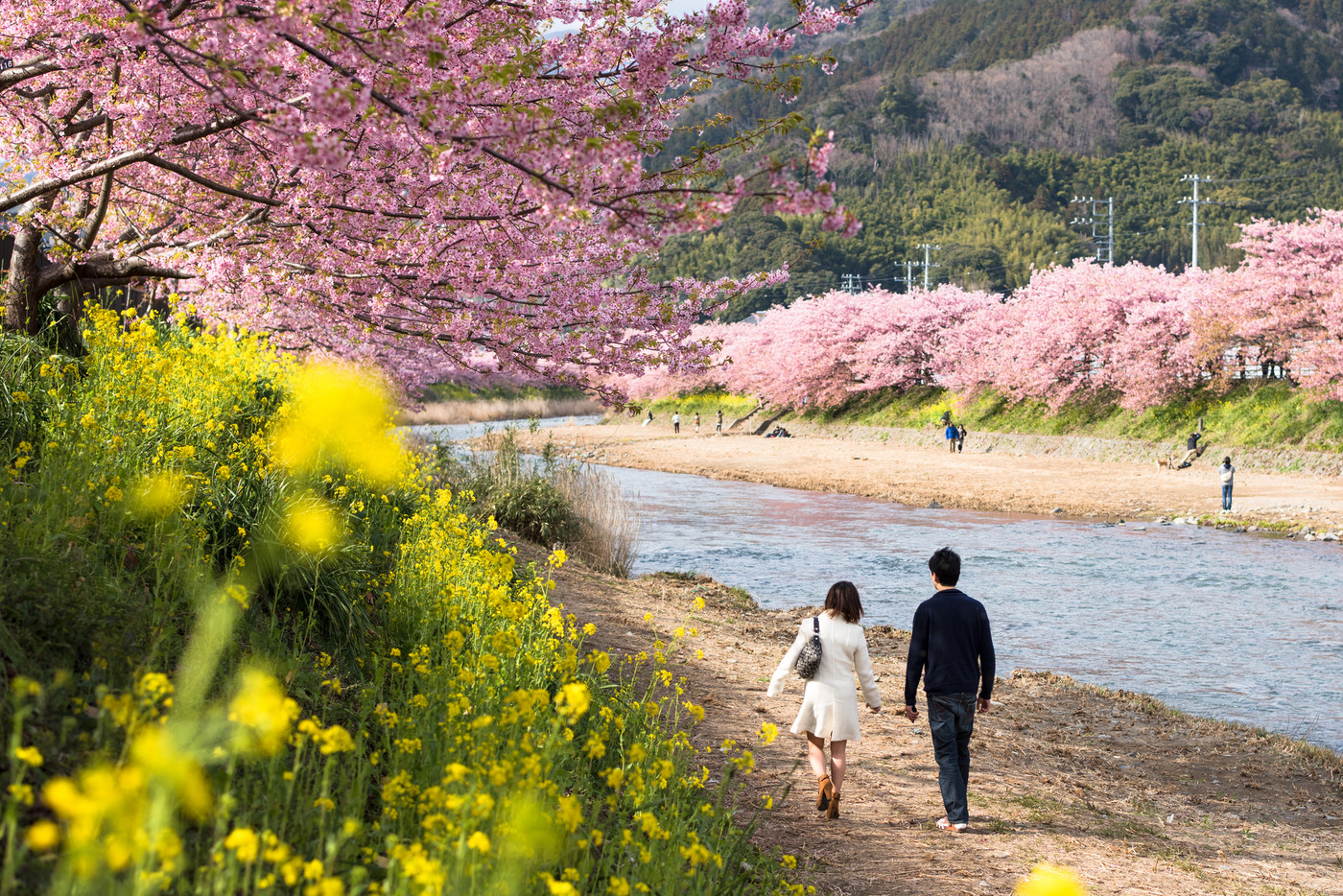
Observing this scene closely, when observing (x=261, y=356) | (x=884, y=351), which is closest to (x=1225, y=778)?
(x=261, y=356)

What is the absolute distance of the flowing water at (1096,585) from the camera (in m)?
11.1

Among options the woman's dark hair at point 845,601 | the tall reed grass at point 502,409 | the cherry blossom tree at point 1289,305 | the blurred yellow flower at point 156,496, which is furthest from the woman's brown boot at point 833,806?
the tall reed grass at point 502,409

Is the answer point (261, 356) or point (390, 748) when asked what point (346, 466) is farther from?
point (390, 748)

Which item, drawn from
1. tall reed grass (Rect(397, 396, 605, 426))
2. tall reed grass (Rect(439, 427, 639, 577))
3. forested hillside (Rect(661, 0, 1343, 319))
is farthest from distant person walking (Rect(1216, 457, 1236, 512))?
forested hillside (Rect(661, 0, 1343, 319))

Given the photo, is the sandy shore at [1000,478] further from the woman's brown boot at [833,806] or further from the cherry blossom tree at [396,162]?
the woman's brown boot at [833,806]

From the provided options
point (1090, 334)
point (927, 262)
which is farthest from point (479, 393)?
point (1090, 334)

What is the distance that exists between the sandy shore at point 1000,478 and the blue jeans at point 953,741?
17613 millimetres

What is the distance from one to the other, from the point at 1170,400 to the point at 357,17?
116 ft

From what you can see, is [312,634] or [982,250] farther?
[982,250]

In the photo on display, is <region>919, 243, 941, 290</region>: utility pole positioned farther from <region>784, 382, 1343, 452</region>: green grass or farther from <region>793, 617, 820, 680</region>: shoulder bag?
<region>793, 617, 820, 680</region>: shoulder bag

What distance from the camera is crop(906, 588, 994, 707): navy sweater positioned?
6027 mm

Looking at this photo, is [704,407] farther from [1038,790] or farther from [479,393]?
[1038,790]

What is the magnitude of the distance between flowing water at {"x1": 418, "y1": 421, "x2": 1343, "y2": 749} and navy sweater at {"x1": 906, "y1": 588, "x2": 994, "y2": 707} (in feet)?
11.2

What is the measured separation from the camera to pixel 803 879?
504 cm
